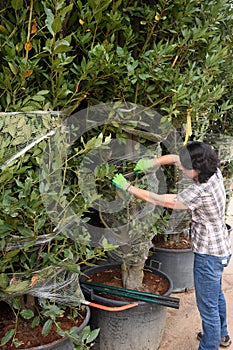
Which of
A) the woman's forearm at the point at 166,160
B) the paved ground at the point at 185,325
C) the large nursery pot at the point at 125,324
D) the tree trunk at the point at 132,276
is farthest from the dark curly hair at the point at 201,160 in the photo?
the paved ground at the point at 185,325

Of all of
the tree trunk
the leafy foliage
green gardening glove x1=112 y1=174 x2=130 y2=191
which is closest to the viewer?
the leafy foliage

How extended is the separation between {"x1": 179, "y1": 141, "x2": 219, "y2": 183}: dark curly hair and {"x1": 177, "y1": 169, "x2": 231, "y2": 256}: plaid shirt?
0.06 meters

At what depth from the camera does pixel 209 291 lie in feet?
8.61

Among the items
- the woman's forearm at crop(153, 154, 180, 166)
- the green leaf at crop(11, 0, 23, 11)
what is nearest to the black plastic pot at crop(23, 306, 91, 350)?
the woman's forearm at crop(153, 154, 180, 166)

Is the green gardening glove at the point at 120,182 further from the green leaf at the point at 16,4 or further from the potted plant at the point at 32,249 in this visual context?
the green leaf at the point at 16,4

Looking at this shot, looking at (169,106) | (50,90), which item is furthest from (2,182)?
(169,106)

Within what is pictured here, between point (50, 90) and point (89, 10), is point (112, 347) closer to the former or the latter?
point (50, 90)

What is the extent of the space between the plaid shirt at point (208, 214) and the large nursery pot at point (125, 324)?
1.78 ft

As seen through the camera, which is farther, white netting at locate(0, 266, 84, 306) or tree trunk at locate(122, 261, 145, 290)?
tree trunk at locate(122, 261, 145, 290)

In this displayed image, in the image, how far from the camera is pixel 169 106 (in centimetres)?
246

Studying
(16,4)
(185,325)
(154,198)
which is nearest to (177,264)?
(185,325)

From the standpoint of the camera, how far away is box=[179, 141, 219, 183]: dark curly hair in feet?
8.20

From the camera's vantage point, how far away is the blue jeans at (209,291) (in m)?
2.61

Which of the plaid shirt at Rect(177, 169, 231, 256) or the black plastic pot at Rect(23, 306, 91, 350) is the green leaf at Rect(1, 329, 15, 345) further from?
the plaid shirt at Rect(177, 169, 231, 256)
